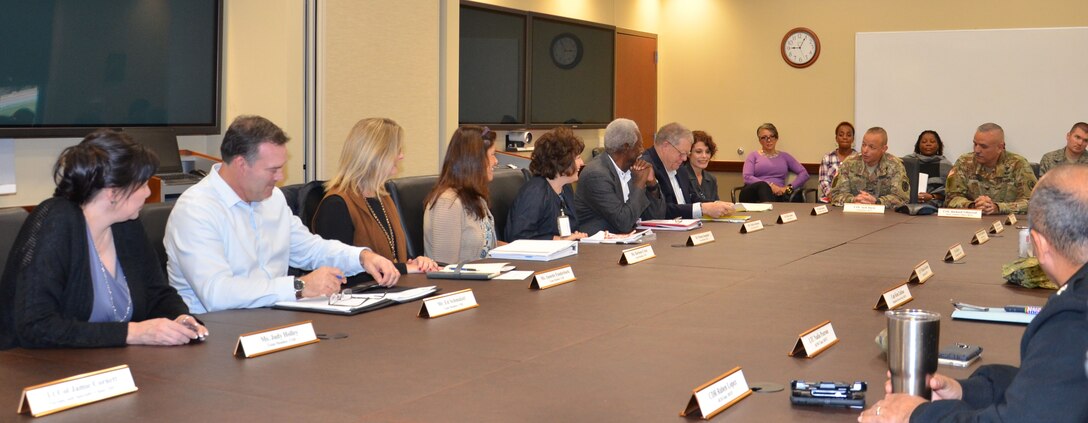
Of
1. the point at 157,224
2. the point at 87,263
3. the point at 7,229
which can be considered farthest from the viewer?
the point at 157,224

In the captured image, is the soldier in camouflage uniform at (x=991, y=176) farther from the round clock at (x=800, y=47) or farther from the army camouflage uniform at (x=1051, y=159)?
the round clock at (x=800, y=47)

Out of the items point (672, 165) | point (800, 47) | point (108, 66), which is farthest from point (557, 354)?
point (800, 47)

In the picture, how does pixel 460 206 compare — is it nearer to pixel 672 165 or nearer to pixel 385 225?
pixel 385 225

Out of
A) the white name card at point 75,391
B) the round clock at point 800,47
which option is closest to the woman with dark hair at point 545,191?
the white name card at point 75,391

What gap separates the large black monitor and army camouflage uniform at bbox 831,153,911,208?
3965 millimetres

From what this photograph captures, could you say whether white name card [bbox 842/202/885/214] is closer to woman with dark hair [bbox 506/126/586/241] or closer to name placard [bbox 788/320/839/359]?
woman with dark hair [bbox 506/126/586/241]

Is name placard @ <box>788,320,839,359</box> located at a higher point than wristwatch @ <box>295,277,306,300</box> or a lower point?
lower

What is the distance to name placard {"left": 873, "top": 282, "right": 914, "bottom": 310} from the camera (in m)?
2.81

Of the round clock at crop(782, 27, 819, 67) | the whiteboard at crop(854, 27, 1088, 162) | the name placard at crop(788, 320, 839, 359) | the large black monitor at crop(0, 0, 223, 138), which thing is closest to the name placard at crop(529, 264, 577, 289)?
the name placard at crop(788, 320, 839, 359)

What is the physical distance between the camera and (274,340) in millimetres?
2180

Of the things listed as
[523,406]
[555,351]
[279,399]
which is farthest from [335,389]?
[555,351]

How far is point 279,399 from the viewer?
5.87ft

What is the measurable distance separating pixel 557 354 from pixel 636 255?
165 centimetres

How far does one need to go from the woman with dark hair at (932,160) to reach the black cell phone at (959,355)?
6.26 meters
